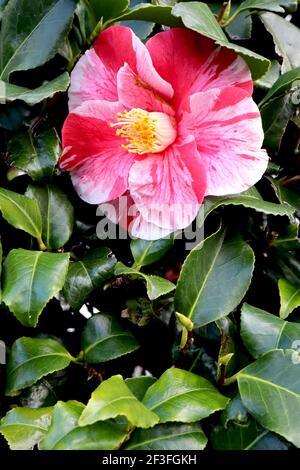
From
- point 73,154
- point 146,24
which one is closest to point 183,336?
point 73,154

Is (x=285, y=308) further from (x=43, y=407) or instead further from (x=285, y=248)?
(x=43, y=407)

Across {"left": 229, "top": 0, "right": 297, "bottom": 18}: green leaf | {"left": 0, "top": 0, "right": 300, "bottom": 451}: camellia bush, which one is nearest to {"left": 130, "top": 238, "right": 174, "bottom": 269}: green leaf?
{"left": 0, "top": 0, "right": 300, "bottom": 451}: camellia bush

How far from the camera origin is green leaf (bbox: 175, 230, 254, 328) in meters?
0.85

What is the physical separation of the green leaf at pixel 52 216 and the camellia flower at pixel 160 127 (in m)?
0.03

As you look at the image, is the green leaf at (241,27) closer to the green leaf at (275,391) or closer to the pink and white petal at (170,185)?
the pink and white petal at (170,185)

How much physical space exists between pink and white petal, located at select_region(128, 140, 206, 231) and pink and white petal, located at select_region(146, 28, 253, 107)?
0.28 ft

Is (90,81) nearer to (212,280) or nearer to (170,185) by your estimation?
(170,185)

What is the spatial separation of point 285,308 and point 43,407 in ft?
1.06

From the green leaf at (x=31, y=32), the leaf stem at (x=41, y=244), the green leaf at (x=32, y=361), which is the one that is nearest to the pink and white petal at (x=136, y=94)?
the green leaf at (x=31, y=32)

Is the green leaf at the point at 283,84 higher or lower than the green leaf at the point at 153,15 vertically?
lower

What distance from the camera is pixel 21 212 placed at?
0.88m

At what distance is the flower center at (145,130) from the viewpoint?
90 cm

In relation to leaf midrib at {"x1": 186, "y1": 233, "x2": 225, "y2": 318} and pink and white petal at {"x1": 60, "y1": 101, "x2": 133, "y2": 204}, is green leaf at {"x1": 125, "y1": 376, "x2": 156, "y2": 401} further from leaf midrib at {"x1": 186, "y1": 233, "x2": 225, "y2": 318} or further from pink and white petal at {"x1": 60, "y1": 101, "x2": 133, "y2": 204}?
pink and white petal at {"x1": 60, "y1": 101, "x2": 133, "y2": 204}

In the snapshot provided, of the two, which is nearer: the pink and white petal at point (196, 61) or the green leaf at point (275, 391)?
the green leaf at point (275, 391)
